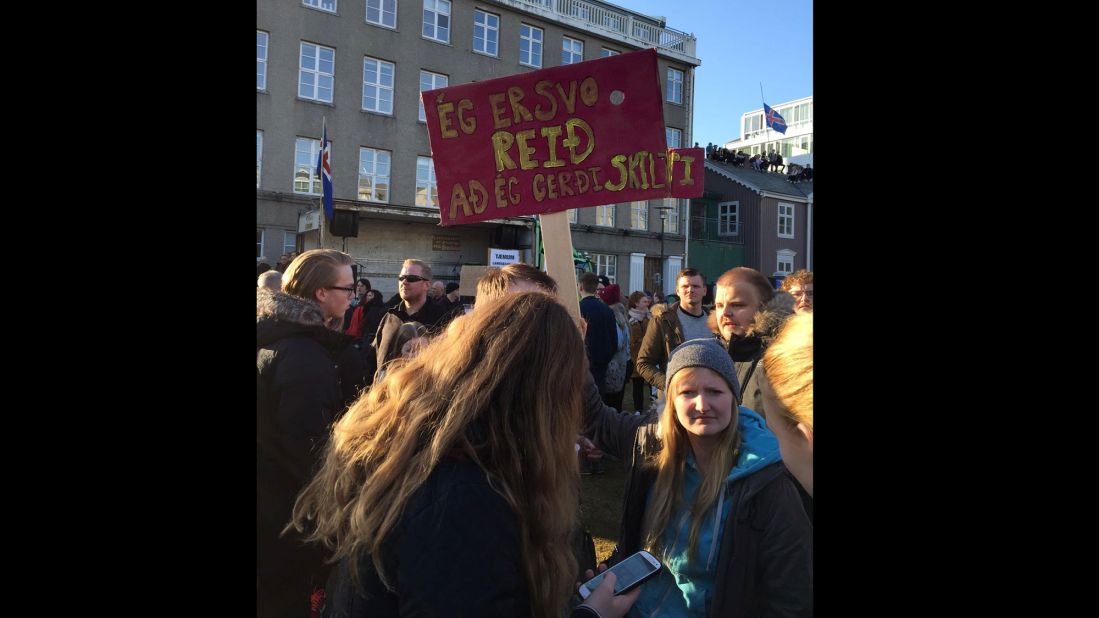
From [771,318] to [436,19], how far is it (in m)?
19.8

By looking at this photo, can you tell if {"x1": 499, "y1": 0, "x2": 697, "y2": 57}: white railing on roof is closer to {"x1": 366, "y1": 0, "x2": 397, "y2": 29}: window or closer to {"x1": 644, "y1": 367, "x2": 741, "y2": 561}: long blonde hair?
{"x1": 366, "y1": 0, "x2": 397, "y2": 29}: window

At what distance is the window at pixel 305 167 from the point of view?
1792 cm

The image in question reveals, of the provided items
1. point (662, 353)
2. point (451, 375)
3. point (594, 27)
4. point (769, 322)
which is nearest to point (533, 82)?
point (769, 322)

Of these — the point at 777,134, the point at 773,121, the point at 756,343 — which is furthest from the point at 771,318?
the point at 777,134

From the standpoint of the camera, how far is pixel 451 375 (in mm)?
1415

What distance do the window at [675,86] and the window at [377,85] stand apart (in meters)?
10.4

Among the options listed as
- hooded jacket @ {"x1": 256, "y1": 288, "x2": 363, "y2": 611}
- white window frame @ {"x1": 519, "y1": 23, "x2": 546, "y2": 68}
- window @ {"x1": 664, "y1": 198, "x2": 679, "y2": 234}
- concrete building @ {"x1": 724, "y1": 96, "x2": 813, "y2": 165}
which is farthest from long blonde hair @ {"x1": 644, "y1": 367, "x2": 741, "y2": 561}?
concrete building @ {"x1": 724, "y1": 96, "x2": 813, "y2": 165}

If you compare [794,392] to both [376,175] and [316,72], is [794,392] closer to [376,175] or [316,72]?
[376,175]

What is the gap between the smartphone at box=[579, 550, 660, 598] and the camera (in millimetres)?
1658

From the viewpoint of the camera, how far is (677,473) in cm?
203
